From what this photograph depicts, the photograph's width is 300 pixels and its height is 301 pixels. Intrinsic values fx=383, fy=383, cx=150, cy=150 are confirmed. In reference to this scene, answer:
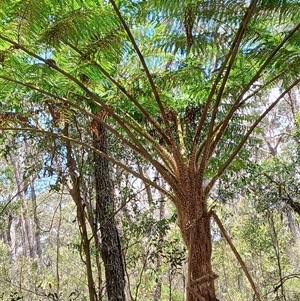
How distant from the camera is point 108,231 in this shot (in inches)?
108

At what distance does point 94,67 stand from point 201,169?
2.30 feet

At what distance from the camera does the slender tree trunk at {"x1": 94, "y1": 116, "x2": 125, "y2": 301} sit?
262 cm

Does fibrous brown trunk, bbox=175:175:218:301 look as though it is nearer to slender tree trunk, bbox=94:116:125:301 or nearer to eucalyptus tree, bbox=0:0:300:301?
eucalyptus tree, bbox=0:0:300:301

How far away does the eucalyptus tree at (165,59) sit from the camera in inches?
52.1

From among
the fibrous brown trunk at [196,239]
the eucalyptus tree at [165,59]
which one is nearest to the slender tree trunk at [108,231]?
the eucalyptus tree at [165,59]

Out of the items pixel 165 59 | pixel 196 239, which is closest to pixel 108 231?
pixel 165 59

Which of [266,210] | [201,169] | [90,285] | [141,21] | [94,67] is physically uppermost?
[141,21]

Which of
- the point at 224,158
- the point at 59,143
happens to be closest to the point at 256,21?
the point at 224,158

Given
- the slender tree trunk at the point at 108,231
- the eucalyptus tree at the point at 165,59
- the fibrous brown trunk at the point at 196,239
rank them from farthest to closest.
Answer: the slender tree trunk at the point at 108,231 < the eucalyptus tree at the point at 165,59 < the fibrous brown trunk at the point at 196,239

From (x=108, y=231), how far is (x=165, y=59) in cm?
133

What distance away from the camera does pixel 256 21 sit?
1646 mm

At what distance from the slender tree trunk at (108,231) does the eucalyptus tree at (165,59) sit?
0.70m

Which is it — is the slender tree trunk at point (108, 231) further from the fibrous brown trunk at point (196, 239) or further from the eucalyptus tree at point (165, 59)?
the fibrous brown trunk at point (196, 239)

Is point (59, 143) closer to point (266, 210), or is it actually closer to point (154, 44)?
point (154, 44)
